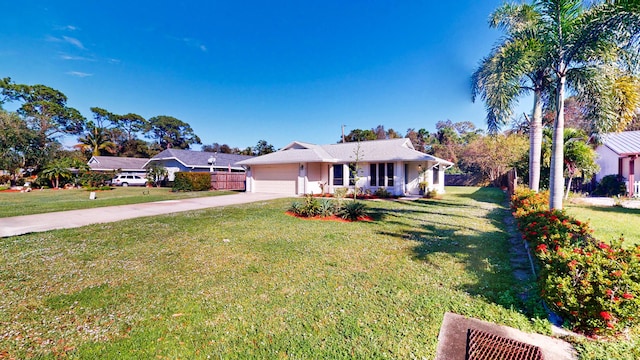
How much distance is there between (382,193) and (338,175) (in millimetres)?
3643

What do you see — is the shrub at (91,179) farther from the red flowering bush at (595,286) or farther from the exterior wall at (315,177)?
the red flowering bush at (595,286)

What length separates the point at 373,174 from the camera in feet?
56.6

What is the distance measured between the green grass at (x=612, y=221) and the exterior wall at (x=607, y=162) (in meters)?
8.05

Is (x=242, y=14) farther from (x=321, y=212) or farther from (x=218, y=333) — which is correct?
(x=218, y=333)

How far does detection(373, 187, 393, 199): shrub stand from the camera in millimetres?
16030

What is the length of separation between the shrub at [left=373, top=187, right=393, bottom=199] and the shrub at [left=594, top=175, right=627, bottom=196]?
1240cm

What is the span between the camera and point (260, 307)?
3.18 metres

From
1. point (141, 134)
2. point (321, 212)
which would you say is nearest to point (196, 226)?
point (321, 212)

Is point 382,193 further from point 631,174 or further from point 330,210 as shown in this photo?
point 631,174

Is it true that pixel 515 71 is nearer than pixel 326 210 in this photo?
Yes

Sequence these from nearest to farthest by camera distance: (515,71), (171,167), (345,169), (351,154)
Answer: (515,71) < (345,169) < (351,154) < (171,167)

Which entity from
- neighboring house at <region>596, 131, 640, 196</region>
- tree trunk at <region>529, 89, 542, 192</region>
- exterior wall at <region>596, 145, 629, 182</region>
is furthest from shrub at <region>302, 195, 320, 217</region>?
exterior wall at <region>596, 145, 629, 182</region>

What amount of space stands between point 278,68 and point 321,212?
1501 cm

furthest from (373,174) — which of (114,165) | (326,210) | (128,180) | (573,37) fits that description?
(114,165)
